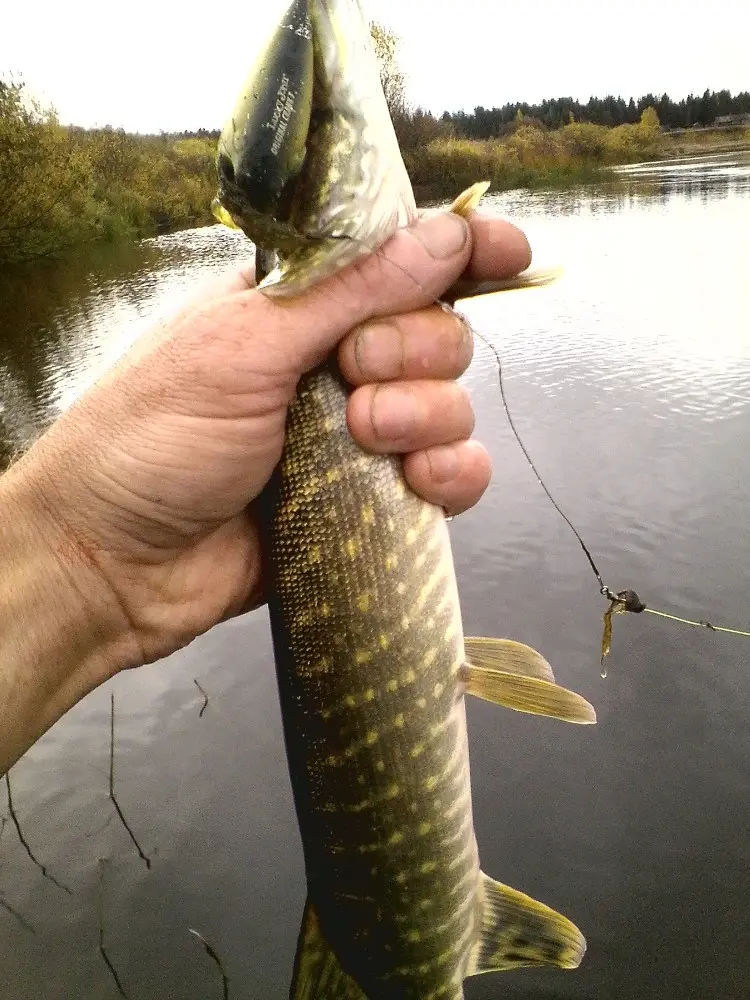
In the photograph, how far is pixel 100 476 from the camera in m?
1.61

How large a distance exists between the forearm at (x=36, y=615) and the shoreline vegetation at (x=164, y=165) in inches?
347

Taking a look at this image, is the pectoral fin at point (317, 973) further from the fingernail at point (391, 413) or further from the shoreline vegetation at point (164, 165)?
the shoreline vegetation at point (164, 165)

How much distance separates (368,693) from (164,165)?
116 ft

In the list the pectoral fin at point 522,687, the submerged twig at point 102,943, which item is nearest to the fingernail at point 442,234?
the pectoral fin at point 522,687

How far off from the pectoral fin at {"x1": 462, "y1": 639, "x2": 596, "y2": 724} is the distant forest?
66636mm

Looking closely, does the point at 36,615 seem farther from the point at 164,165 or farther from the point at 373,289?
the point at 164,165

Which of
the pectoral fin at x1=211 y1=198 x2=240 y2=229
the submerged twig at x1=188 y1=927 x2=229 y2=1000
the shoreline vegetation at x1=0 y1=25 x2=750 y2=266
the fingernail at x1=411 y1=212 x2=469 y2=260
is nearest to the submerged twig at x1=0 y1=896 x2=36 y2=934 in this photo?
the submerged twig at x1=188 y1=927 x2=229 y2=1000

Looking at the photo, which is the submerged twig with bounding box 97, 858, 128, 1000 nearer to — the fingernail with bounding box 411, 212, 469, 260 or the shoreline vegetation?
the fingernail with bounding box 411, 212, 469, 260

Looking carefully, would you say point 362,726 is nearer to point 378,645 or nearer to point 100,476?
point 378,645

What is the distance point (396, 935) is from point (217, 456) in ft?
3.57

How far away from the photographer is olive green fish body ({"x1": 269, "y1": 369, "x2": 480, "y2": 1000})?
1376 millimetres

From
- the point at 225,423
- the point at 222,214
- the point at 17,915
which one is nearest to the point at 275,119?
the point at 222,214

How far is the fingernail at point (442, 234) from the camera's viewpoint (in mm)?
1237

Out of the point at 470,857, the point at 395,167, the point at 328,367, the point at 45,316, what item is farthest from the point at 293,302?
the point at 45,316
